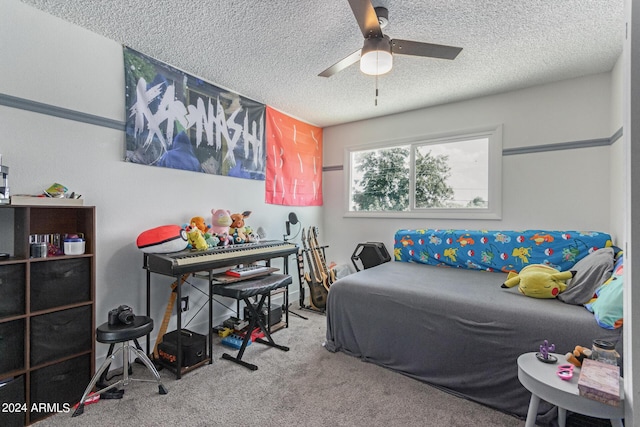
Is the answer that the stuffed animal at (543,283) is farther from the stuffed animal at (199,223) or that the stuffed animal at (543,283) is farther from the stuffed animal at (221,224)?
the stuffed animal at (199,223)

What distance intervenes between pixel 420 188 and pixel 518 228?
1127 millimetres

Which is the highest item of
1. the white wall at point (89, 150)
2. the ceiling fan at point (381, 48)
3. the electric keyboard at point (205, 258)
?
the ceiling fan at point (381, 48)

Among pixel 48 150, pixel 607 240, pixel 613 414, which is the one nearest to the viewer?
pixel 613 414

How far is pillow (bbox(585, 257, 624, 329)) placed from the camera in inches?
60.3

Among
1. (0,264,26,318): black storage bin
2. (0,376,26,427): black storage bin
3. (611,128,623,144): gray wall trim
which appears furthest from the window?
(0,376,26,427): black storage bin

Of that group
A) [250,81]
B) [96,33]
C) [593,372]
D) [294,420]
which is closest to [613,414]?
[593,372]

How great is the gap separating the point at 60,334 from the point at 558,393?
2566 millimetres

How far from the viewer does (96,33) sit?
2111mm

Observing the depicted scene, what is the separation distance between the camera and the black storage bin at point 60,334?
5.43ft

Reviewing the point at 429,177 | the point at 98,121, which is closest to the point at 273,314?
the point at 98,121

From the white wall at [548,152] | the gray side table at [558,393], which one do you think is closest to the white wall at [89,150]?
the gray side table at [558,393]

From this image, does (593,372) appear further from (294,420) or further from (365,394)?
(294,420)

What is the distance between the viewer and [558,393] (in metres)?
1.21

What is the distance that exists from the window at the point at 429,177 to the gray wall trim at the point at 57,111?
281cm
